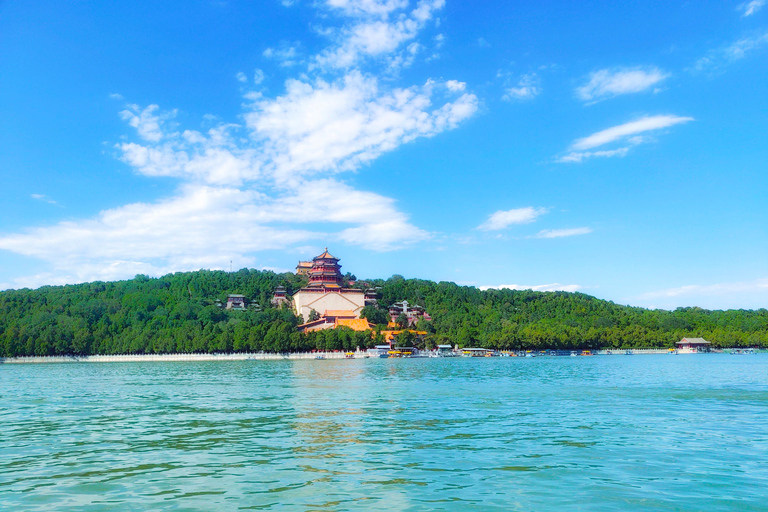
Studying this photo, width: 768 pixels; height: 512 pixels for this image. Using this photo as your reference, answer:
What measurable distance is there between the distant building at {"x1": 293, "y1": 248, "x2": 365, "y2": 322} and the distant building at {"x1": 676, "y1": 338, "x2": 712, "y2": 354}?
42053mm

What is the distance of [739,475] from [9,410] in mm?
19210

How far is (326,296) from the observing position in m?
89.4

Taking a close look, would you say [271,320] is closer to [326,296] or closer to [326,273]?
[326,296]

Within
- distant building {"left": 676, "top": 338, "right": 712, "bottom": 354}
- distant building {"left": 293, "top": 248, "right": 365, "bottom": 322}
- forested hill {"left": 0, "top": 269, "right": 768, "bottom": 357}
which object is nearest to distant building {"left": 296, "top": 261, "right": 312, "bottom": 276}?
forested hill {"left": 0, "top": 269, "right": 768, "bottom": 357}

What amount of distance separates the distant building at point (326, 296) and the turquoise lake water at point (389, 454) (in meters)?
67.2

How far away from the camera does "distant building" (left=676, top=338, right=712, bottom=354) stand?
8650cm

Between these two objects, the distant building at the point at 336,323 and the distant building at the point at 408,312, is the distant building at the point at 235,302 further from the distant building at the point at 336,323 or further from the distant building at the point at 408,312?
the distant building at the point at 408,312

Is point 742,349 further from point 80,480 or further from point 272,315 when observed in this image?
point 80,480

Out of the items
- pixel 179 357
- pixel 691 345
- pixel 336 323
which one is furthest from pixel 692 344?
pixel 179 357

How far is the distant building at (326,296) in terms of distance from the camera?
89.1 m

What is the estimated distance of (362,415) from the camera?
1731cm

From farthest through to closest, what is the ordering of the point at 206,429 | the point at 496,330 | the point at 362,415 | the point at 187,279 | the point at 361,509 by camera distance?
the point at 187,279 < the point at 496,330 < the point at 362,415 < the point at 206,429 < the point at 361,509

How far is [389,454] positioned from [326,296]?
3077 inches

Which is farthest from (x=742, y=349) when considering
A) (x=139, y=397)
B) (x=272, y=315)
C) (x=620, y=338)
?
(x=139, y=397)
